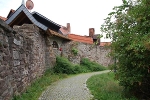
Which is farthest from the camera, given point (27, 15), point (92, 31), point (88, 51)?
point (92, 31)

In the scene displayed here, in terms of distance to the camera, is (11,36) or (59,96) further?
(59,96)

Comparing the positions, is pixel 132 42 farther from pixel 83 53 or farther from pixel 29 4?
pixel 83 53

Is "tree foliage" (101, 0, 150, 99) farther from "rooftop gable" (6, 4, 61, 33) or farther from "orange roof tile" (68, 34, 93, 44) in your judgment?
"orange roof tile" (68, 34, 93, 44)

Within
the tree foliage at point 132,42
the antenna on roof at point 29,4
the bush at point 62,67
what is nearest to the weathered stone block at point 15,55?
the tree foliage at point 132,42

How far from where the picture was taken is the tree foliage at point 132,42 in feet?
18.6

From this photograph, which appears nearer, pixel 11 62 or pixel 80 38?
pixel 11 62

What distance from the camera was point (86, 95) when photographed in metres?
6.92

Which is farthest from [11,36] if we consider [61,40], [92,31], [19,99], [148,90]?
[92,31]

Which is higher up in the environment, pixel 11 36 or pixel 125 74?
pixel 11 36

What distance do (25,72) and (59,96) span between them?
4.95 feet

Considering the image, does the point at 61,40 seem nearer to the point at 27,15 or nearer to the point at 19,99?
the point at 27,15

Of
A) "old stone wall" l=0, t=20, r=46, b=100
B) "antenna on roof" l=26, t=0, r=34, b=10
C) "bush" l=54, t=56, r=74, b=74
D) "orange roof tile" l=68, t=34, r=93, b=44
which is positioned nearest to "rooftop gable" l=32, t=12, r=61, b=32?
"antenna on roof" l=26, t=0, r=34, b=10

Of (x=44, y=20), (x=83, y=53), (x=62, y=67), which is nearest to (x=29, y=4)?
(x=44, y=20)

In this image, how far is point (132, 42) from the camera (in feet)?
18.0
